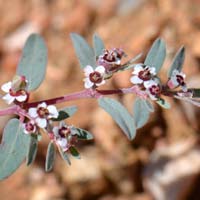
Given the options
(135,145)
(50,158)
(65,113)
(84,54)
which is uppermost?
(135,145)

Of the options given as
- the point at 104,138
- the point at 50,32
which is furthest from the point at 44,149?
the point at 50,32

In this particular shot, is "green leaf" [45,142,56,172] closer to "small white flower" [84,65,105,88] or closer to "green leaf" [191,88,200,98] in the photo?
"small white flower" [84,65,105,88]

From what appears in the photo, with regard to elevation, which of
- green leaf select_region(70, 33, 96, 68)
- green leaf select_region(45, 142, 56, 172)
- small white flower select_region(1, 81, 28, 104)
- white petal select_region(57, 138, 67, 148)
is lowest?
green leaf select_region(45, 142, 56, 172)

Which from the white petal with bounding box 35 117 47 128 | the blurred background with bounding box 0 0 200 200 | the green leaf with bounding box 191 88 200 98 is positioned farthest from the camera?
the blurred background with bounding box 0 0 200 200

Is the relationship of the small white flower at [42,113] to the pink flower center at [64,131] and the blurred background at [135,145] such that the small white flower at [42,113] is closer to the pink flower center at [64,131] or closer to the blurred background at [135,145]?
the pink flower center at [64,131]

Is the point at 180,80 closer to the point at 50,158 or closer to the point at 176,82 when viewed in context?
the point at 176,82

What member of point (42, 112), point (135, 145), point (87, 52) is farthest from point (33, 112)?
point (135, 145)

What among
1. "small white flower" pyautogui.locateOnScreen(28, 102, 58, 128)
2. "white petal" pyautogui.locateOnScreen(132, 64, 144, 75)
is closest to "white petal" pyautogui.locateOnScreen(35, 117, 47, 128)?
"small white flower" pyautogui.locateOnScreen(28, 102, 58, 128)
